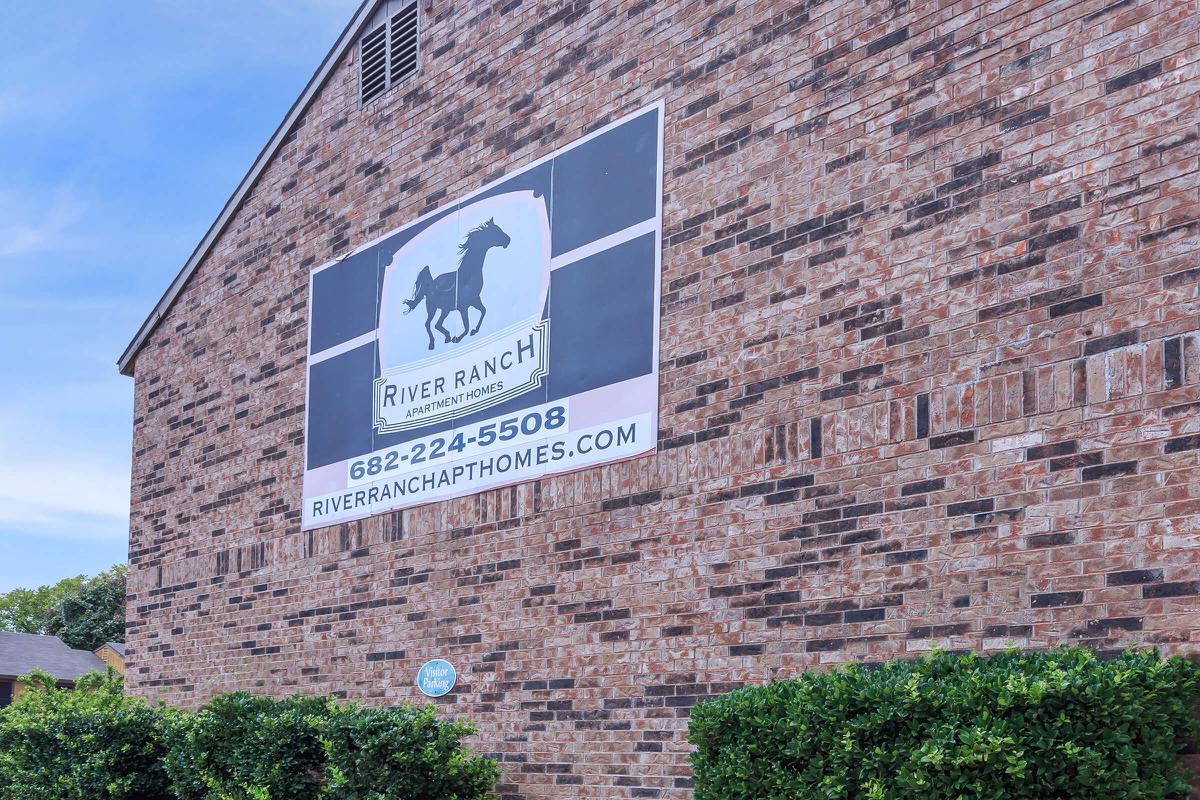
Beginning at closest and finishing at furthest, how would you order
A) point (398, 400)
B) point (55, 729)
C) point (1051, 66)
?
point (1051, 66)
point (398, 400)
point (55, 729)

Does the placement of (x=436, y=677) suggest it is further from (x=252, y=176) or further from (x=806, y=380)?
(x=252, y=176)

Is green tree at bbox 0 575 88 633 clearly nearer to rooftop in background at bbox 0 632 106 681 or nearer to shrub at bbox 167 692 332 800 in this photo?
rooftop in background at bbox 0 632 106 681

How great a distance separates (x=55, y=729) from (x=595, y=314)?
733 centimetres

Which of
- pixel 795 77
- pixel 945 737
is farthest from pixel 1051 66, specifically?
pixel 945 737

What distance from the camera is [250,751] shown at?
11.1 meters

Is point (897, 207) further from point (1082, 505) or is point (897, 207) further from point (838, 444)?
point (1082, 505)

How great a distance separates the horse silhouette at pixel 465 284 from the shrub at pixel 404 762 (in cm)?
332

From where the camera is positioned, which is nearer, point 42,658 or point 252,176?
point 252,176

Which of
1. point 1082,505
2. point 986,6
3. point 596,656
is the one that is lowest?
point 596,656

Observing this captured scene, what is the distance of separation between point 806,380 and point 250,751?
229 inches

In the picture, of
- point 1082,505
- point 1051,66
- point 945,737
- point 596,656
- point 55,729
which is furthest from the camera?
point 55,729

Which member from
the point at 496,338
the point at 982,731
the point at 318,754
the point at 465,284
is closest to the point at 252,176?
the point at 465,284

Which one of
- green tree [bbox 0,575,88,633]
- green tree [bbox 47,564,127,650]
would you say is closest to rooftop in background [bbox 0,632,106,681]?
green tree [bbox 47,564,127,650]

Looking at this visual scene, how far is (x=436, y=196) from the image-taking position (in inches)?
476
